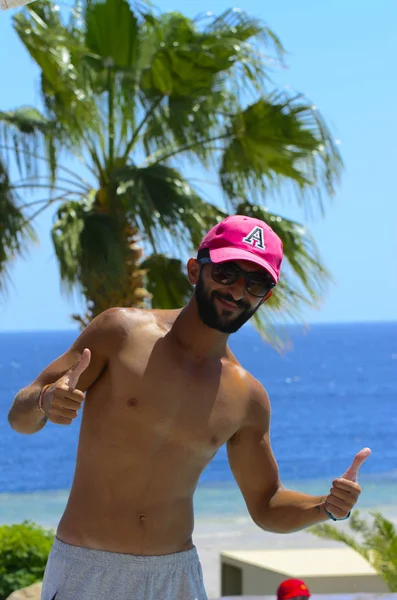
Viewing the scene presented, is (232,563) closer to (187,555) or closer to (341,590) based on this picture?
(341,590)

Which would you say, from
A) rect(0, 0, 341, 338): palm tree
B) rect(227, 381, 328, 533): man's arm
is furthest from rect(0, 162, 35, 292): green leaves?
rect(227, 381, 328, 533): man's arm

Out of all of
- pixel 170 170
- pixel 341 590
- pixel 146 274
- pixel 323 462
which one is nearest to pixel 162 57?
pixel 170 170

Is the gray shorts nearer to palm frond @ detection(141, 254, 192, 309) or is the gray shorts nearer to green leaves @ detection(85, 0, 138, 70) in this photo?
palm frond @ detection(141, 254, 192, 309)

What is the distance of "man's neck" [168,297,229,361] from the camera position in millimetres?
3027

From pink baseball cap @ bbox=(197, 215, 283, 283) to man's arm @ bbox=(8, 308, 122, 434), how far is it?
335 millimetres

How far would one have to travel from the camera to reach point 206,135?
9.48m

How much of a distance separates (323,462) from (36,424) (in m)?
44.4

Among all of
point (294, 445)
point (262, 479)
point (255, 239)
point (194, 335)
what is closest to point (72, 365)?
point (194, 335)

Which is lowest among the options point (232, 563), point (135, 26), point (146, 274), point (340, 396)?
point (340, 396)

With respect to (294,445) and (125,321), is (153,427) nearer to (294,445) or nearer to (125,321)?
(125,321)

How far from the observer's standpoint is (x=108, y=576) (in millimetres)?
2834

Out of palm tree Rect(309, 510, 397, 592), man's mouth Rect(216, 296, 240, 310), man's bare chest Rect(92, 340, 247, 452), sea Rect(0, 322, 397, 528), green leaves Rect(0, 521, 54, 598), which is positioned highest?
man's mouth Rect(216, 296, 240, 310)

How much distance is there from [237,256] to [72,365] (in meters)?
0.54

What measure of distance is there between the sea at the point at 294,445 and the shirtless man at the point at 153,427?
592cm
